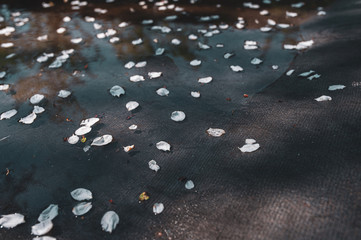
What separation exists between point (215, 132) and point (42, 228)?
110 cm

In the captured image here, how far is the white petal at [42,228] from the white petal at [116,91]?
111 centimetres

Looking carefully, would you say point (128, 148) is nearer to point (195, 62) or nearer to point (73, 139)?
point (73, 139)

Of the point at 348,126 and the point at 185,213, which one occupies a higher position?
the point at 348,126

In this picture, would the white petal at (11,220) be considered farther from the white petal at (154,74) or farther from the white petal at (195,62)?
the white petal at (195,62)

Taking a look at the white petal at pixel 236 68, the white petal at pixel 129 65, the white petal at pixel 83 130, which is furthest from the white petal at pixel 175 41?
the white petal at pixel 83 130

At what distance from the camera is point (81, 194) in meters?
1.40

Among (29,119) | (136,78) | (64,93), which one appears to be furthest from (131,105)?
(29,119)

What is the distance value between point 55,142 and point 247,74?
1639 mm

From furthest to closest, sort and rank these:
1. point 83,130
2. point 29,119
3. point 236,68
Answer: point 236,68 < point 29,119 < point 83,130

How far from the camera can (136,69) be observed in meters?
2.49

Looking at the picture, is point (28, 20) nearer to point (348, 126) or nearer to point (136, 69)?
point (136, 69)

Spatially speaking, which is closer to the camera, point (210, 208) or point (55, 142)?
point (210, 208)

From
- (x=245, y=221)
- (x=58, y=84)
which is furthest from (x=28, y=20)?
(x=245, y=221)

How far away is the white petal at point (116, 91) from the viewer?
7.00 feet
